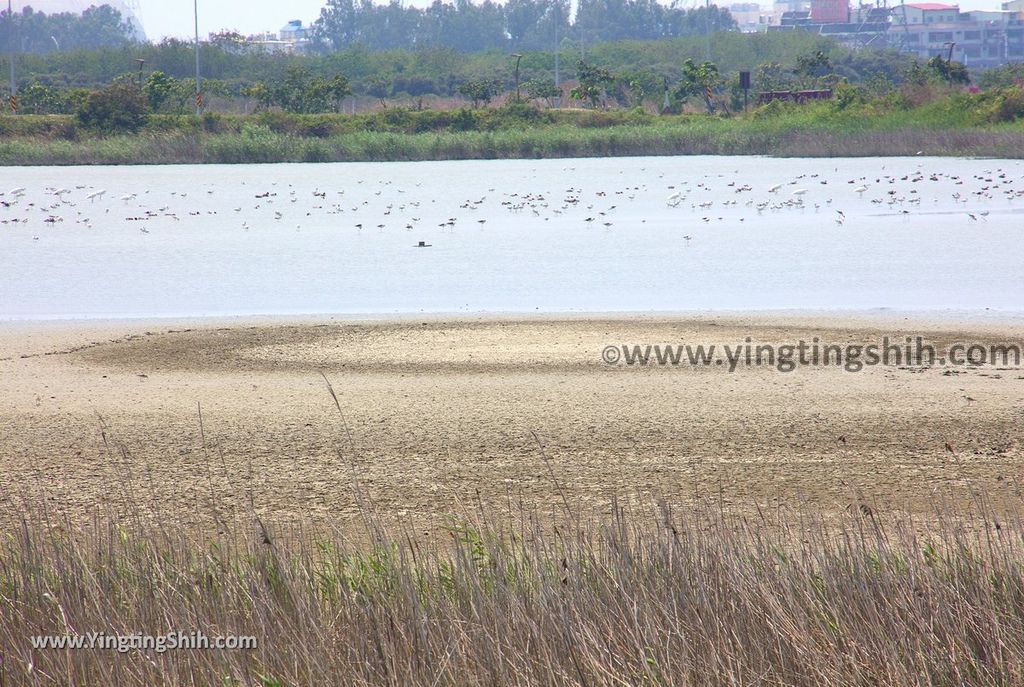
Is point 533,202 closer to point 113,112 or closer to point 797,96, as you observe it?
point 113,112

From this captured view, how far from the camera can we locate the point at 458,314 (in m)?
15.1

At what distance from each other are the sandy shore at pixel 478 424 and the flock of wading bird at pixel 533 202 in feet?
39.0

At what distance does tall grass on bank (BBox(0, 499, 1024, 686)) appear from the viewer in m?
4.43

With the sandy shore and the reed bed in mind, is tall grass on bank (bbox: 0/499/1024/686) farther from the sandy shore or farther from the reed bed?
the reed bed

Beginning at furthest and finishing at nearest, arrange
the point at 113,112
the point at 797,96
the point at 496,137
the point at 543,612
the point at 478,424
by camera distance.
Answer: the point at 797,96, the point at 113,112, the point at 496,137, the point at 478,424, the point at 543,612

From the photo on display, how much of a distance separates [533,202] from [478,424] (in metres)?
24.4

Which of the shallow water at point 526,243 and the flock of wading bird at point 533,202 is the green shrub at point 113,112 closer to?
the shallow water at point 526,243

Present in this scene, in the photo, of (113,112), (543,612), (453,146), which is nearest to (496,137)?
(453,146)

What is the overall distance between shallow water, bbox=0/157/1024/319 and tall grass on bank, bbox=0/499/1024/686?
34.5 feet

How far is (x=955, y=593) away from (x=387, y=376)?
22.7ft

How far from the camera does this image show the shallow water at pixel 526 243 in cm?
1681

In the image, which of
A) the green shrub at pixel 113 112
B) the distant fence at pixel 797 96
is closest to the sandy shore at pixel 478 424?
the green shrub at pixel 113 112

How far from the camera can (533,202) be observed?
3328 cm

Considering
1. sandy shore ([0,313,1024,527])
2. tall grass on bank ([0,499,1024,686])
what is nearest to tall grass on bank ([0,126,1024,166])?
sandy shore ([0,313,1024,527])
